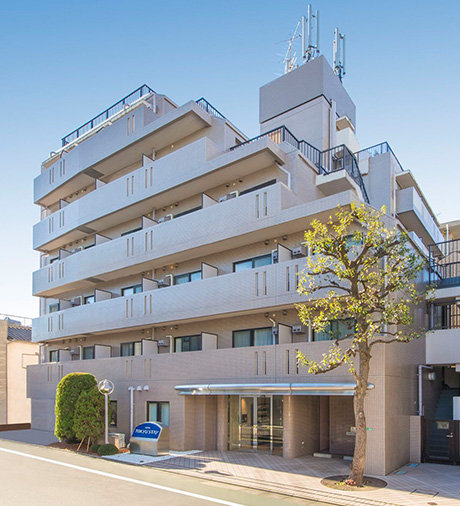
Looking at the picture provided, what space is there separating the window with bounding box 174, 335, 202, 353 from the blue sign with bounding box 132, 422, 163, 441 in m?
4.20

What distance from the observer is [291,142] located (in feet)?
68.1

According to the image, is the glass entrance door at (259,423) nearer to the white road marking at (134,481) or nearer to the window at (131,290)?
the white road marking at (134,481)

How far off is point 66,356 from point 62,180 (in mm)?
10266

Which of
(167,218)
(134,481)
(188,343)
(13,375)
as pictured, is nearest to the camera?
(134,481)

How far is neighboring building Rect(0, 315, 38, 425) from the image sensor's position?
33719 millimetres

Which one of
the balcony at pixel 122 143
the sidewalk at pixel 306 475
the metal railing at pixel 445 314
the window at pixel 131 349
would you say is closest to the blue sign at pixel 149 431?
the sidewalk at pixel 306 475

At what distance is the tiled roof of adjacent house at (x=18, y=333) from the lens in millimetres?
36156

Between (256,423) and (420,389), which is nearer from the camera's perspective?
(420,389)

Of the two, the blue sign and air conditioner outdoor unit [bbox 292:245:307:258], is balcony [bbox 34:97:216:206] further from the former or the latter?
the blue sign

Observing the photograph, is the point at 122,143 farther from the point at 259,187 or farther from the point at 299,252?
the point at 299,252

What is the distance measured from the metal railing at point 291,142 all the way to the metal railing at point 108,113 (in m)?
7.47

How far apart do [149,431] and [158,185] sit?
35.6 feet

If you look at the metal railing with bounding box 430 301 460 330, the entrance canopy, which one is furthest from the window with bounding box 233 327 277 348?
the metal railing with bounding box 430 301 460 330

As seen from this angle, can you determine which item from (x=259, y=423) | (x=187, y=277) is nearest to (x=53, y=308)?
(x=187, y=277)
